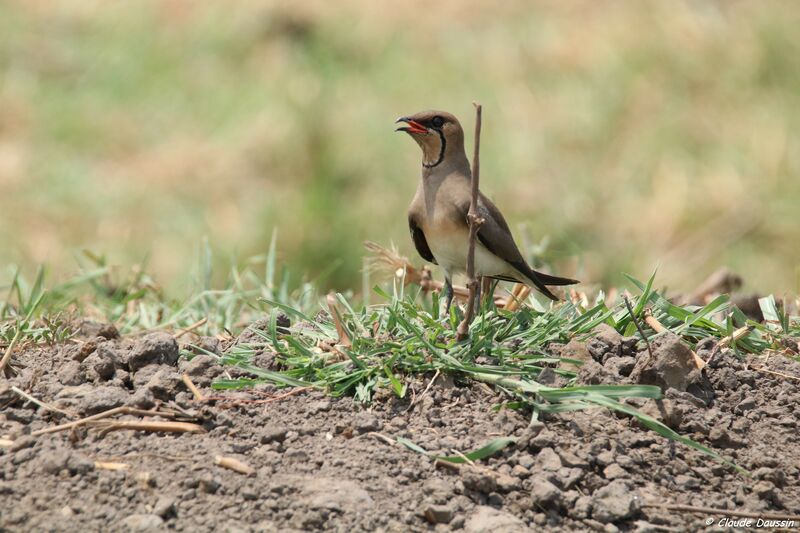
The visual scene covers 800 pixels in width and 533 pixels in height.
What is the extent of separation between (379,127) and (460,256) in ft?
15.6

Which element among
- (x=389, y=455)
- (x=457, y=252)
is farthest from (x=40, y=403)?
(x=457, y=252)

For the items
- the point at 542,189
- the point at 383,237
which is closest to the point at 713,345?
the point at 383,237

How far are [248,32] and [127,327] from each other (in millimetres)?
6077

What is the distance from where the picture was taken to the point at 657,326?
3.54m

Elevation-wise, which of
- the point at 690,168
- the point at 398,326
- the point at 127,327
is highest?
the point at 690,168

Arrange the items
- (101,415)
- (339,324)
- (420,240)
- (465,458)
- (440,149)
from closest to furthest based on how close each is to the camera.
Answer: (465,458) < (101,415) < (339,324) < (440,149) < (420,240)

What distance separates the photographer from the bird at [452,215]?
162 inches

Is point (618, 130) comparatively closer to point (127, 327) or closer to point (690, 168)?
point (690, 168)

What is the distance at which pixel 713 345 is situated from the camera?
3.50 meters

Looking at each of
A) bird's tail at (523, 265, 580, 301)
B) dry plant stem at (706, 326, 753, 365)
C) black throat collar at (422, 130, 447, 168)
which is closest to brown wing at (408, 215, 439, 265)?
black throat collar at (422, 130, 447, 168)

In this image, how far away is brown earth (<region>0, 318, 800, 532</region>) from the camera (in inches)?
108

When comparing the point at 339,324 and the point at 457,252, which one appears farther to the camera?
the point at 457,252

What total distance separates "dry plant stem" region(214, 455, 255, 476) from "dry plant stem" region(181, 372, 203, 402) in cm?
33

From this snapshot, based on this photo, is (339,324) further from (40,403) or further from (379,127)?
(379,127)
